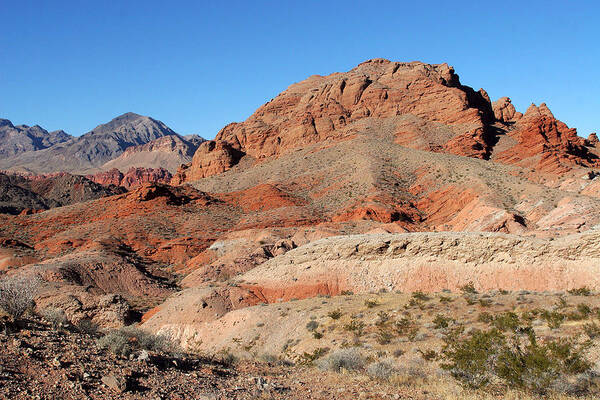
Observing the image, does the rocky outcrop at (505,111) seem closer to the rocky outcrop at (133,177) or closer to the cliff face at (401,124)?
the cliff face at (401,124)

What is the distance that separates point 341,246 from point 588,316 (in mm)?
11933

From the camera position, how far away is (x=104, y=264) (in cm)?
2945

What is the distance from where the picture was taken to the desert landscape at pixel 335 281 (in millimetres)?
7781

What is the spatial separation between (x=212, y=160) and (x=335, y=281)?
226ft

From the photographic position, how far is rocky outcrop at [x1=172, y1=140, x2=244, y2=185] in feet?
278

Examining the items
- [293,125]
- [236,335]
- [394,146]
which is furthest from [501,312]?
[293,125]

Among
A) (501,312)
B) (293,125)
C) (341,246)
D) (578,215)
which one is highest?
(293,125)

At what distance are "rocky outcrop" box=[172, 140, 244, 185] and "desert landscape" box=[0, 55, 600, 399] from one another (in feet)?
36.2

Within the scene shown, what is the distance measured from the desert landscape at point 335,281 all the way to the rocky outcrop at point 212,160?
1102 centimetres

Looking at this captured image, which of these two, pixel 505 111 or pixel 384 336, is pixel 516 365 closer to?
pixel 384 336

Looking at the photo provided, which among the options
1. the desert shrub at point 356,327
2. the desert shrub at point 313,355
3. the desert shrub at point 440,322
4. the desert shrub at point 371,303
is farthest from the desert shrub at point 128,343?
the desert shrub at point 440,322

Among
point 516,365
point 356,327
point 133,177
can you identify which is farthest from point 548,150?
point 133,177

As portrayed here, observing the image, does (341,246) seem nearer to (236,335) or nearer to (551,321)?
(236,335)

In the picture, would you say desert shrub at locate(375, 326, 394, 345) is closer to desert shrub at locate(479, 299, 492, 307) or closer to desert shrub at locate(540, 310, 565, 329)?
desert shrub at locate(479, 299, 492, 307)
